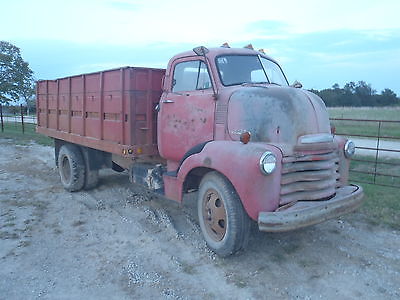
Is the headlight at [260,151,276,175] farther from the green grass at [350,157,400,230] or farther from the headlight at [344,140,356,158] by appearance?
the green grass at [350,157,400,230]

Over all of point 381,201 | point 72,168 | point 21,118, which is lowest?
point 381,201

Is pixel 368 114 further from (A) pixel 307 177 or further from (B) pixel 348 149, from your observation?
(A) pixel 307 177

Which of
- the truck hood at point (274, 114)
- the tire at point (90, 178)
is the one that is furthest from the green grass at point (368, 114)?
the truck hood at point (274, 114)

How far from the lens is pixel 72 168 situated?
8484 mm

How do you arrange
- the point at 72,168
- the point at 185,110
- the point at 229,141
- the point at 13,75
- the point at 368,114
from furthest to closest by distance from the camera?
the point at 368,114 → the point at 13,75 → the point at 72,168 → the point at 185,110 → the point at 229,141

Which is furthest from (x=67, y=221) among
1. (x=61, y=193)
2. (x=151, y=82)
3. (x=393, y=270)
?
(x=393, y=270)

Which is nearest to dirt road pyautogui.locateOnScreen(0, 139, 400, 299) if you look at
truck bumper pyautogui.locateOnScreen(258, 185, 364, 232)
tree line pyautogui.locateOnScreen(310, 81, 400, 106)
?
truck bumper pyautogui.locateOnScreen(258, 185, 364, 232)

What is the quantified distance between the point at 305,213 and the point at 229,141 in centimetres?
127

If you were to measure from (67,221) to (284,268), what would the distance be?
3.69 meters

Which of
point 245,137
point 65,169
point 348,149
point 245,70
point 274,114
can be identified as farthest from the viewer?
point 65,169

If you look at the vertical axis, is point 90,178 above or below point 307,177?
below

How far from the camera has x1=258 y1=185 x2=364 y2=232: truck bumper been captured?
14.0 ft

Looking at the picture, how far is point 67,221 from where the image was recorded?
6598 millimetres

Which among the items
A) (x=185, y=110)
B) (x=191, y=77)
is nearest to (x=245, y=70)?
(x=191, y=77)
